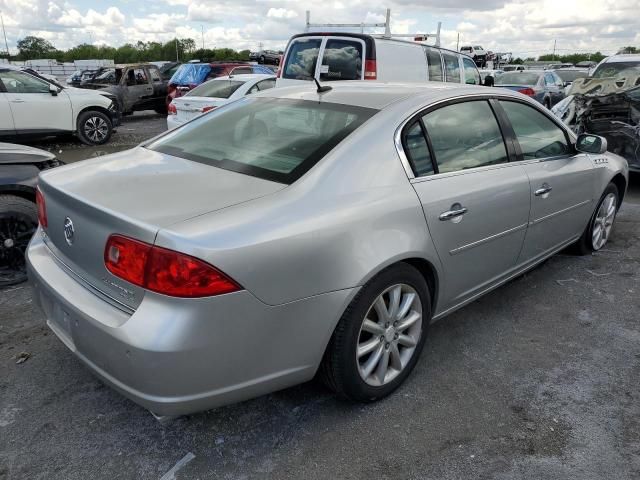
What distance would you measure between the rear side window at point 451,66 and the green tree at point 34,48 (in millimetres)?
71776

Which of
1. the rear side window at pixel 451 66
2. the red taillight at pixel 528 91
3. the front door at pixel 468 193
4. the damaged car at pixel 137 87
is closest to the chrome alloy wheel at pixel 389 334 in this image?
the front door at pixel 468 193

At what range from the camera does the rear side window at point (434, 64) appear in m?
9.73

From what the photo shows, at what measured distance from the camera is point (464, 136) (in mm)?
3107

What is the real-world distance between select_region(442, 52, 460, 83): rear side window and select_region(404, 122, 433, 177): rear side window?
26.5ft

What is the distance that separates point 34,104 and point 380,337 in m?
9.83

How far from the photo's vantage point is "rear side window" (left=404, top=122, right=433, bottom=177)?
108 inches

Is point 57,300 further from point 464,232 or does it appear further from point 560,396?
point 560,396

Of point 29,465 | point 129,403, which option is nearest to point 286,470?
point 129,403

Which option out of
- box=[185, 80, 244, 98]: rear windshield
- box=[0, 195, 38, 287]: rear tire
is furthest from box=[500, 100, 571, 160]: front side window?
box=[185, 80, 244, 98]: rear windshield

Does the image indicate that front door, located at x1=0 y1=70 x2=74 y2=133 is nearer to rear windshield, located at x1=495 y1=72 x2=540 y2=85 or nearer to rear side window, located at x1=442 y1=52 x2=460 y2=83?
rear side window, located at x1=442 y1=52 x2=460 y2=83

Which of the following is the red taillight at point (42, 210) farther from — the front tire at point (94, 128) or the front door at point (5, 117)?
the front tire at point (94, 128)

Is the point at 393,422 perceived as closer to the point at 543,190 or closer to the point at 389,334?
the point at 389,334

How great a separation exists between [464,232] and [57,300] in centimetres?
202

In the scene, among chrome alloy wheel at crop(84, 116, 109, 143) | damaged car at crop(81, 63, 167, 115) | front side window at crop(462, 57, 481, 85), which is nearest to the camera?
chrome alloy wheel at crop(84, 116, 109, 143)
